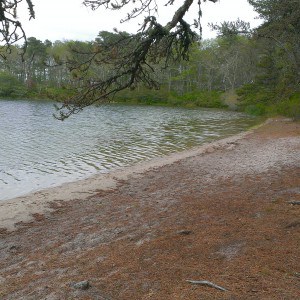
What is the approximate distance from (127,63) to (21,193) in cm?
745

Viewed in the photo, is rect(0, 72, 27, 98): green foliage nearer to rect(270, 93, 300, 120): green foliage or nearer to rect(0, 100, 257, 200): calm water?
rect(0, 100, 257, 200): calm water

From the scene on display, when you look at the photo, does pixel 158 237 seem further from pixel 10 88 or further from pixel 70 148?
pixel 10 88

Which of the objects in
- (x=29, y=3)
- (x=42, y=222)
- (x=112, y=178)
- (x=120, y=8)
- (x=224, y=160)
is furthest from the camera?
(x=224, y=160)

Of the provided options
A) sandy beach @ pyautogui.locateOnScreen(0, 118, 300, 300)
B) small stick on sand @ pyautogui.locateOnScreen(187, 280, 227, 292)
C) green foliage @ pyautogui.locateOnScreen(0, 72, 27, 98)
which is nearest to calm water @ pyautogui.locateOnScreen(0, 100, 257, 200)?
sandy beach @ pyautogui.locateOnScreen(0, 118, 300, 300)

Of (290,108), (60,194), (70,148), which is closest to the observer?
(60,194)

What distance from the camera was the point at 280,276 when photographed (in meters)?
4.30

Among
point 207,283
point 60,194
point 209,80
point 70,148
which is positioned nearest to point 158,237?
point 207,283

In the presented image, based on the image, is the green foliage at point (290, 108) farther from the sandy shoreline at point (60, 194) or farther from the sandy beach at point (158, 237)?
the sandy beach at point (158, 237)

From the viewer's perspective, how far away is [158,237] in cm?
636

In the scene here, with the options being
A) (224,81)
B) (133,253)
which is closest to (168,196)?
(133,253)

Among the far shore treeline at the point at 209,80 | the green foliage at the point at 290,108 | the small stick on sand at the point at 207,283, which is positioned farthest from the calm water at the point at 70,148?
the far shore treeline at the point at 209,80

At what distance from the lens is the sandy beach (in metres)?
4.40

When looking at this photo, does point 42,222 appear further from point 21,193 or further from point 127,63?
point 127,63

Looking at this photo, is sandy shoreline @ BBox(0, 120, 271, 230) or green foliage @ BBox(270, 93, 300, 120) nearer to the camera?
sandy shoreline @ BBox(0, 120, 271, 230)
